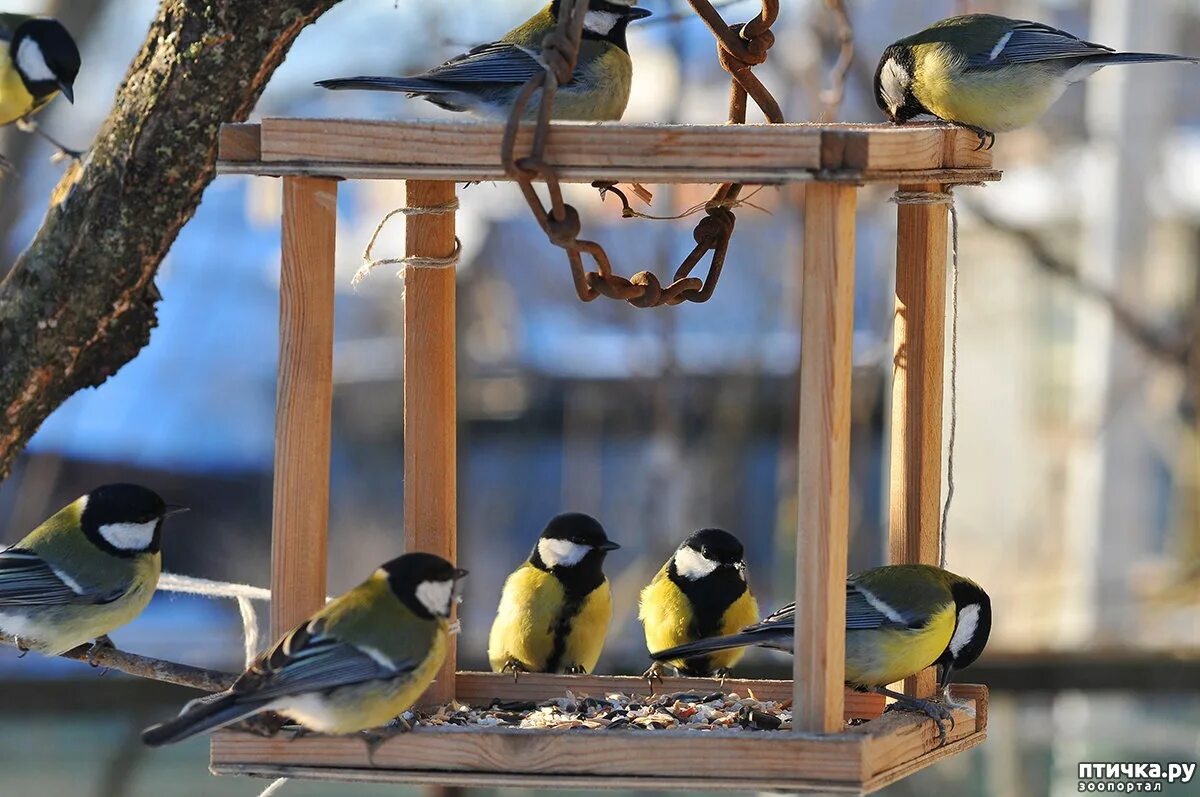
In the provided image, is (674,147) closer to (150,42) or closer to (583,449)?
(150,42)

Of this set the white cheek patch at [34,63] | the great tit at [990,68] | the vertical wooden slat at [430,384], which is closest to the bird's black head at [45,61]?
the white cheek patch at [34,63]

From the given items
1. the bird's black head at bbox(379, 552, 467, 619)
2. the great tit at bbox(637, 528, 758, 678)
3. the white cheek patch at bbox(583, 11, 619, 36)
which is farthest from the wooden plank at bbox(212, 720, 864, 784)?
the white cheek patch at bbox(583, 11, 619, 36)

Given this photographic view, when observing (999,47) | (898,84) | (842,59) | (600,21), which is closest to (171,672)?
(600,21)

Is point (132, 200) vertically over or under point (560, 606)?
over

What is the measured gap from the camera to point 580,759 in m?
1.96

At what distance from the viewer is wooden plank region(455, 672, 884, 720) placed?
263cm

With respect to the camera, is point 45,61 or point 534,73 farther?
point 45,61

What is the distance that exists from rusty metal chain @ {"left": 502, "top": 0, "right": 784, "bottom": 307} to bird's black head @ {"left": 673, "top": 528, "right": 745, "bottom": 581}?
66 cm

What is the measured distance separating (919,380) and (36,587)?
1879mm

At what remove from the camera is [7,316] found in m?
2.63

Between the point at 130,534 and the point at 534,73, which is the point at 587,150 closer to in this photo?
the point at 534,73

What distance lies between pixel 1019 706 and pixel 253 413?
5026mm

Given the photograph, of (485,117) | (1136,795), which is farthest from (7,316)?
(1136,795)

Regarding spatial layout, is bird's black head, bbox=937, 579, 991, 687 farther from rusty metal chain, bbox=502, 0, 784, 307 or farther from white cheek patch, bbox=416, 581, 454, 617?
white cheek patch, bbox=416, 581, 454, 617
